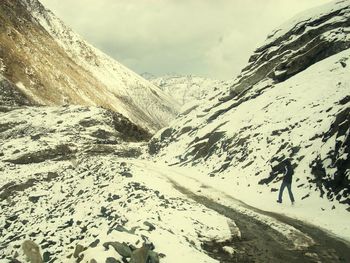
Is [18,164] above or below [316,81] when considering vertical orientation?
below

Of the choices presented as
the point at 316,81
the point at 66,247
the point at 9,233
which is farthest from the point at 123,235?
the point at 316,81

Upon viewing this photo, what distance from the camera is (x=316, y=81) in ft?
103

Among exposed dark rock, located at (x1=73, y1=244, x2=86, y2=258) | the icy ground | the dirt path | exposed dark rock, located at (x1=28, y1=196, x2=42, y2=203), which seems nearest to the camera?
exposed dark rock, located at (x1=73, y1=244, x2=86, y2=258)

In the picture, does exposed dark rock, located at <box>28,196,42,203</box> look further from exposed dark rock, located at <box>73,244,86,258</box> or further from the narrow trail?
exposed dark rock, located at <box>73,244,86,258</box>

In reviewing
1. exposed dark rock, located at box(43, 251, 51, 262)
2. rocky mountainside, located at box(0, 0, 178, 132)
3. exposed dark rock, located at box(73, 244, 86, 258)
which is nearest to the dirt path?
exposed dark rock, located at box(73, 244, 86, 258)

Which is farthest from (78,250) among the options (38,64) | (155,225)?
(38,64)

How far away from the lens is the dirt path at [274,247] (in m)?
12.5

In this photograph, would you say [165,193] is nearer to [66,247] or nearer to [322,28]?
[66,247]

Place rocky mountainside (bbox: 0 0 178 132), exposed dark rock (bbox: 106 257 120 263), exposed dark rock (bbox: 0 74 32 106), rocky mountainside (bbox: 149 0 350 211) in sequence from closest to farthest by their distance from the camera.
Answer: exposed dark rock (bbox: 106 257 120 263) < rocky mountainside (bbox: 149 0 350 211) < exposed dark rock (bbox: 0 74 32 106) < rocky mountainside (bbox: 0 0 178 132)

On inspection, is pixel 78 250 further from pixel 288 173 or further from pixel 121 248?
pixel 288 173

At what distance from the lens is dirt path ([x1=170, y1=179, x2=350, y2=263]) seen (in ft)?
41.0

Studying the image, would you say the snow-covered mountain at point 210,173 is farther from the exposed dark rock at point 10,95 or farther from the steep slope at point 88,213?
the exposed dark rock at point 10,95

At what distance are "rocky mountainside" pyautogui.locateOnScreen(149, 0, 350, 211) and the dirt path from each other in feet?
11.8

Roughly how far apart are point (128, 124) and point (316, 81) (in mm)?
33489
